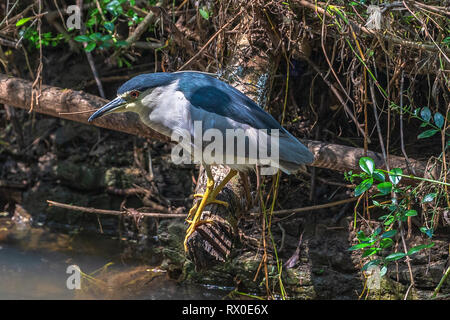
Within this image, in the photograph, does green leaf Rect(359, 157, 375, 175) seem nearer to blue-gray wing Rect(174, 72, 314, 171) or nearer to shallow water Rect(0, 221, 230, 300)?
blue-gray wing Rect(174, 72, 314, 171)

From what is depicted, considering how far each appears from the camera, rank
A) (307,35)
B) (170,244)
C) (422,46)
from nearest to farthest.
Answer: (422,46) → (307,35) → (170,244)

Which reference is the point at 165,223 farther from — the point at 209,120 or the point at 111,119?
the point at 209,120

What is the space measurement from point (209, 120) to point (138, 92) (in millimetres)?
375

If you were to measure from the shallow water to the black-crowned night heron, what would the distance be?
1199 mm

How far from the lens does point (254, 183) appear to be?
3.27 metres

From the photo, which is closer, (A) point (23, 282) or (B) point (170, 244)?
(A) point (23, 282)

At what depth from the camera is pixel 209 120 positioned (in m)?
2.45

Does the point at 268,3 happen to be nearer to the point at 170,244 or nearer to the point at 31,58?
the point at 170,244

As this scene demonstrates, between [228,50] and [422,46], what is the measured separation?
43.0 inches

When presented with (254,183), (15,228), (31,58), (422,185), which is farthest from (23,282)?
(422,185)
